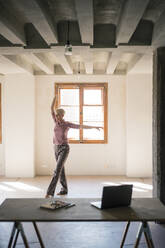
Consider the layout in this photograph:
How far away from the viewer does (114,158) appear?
336 inches

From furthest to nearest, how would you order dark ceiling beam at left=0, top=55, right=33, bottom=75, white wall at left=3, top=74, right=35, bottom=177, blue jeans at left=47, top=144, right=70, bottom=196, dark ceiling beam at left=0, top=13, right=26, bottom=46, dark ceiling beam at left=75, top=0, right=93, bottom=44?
white wall at left=3, top=74, right=35, bottom=177, blue jeans at left=47, top=144, right=70, bottom=196, dark ceiling beam at left=0, top=55, right=33, bottom=75, dark ceiling beam at left=0, top=13, right=26, bottom=46, dark ceiling beam at left=75, top=0, right=93, bottom=44

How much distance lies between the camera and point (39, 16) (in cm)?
342

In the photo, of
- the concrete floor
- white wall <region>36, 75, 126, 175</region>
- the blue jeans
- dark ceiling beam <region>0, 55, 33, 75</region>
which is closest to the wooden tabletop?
the concrete floor

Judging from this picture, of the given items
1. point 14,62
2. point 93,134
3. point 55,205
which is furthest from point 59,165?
point 55,205

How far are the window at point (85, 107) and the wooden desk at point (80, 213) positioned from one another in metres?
5.31

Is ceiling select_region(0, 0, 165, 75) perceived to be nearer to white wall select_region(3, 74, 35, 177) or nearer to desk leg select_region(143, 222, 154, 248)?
white wall select_region(3, 74, 35, 177)

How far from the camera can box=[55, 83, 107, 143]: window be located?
855 centimetres

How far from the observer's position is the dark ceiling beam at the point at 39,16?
305cm

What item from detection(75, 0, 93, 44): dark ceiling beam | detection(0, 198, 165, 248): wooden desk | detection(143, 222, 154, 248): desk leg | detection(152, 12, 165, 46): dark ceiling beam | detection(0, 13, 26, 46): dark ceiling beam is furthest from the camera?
detection(152, 12, 165, 46): dark ceiling beam

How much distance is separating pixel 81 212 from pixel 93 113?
5.77 meters

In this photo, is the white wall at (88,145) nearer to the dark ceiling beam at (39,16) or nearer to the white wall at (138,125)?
the white wall at (138,125)

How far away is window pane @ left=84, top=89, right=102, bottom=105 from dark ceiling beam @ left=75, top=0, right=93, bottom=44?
4.05 m

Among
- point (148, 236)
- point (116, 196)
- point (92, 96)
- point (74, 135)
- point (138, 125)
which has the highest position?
point (92, 96)

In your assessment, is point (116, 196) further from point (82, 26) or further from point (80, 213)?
point (82, 26)
